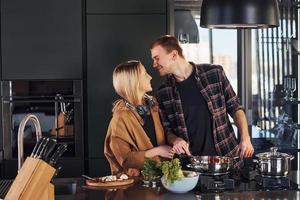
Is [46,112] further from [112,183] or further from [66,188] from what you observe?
[112,183]

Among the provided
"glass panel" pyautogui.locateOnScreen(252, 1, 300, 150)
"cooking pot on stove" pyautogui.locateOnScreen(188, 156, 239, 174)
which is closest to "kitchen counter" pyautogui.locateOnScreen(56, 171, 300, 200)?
"cooking pot on stove" pyautogui.locateOnScreen(188, 156, 239, 174)

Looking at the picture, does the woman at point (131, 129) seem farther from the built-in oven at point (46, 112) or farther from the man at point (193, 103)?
the built-in oven at point (46, 112)

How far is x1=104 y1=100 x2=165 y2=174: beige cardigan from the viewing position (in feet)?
8.51

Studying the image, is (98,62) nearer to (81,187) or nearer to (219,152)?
(219,152)

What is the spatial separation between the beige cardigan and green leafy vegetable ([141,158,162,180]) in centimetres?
16

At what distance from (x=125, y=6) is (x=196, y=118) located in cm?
114

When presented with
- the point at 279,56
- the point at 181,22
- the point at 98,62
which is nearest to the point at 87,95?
the point at 98,62

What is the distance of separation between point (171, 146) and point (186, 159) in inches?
11.3

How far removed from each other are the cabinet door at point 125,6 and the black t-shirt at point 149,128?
133 centimetres

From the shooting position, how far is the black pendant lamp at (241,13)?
2432mm

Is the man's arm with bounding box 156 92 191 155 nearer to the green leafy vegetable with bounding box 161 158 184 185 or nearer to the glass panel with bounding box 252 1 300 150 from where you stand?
the green leafy vegetable with bounding box 161 158 184 185

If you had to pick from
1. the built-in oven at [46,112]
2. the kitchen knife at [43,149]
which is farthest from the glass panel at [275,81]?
the kitchen knife at [43,149]

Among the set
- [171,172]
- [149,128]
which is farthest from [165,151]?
[171,172]

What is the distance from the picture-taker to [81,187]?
2.43 meters
